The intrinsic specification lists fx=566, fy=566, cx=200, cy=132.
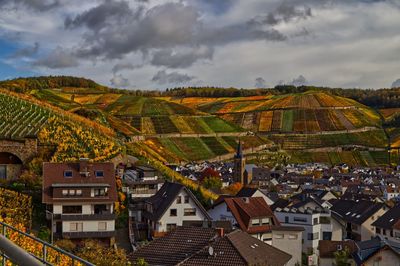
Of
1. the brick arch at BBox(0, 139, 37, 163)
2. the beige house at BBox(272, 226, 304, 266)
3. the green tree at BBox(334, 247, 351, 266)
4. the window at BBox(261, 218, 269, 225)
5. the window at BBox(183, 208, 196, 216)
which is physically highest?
the brick arch at BBox(0, 139, 37, 163)

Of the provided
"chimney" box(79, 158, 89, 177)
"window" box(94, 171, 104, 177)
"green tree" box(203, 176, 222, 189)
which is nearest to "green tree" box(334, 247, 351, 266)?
"window" box(94, 171, 104, 177)

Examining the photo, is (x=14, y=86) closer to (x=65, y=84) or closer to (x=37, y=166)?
(x=65, y=84)

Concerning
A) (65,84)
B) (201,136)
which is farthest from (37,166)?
(65,84)

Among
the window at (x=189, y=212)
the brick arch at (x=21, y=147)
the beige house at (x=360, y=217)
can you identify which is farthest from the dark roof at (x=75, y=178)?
the beige house at (x=360, y=217)

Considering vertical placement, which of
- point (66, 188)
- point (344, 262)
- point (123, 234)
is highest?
point (66, 188)

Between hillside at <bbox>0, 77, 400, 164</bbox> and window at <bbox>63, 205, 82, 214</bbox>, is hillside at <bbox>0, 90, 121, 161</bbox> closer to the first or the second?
window at <bbox>63, 205, 82, 214</bbox>

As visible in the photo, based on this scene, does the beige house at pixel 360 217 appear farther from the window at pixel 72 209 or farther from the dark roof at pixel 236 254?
the window at pixel 72 209
